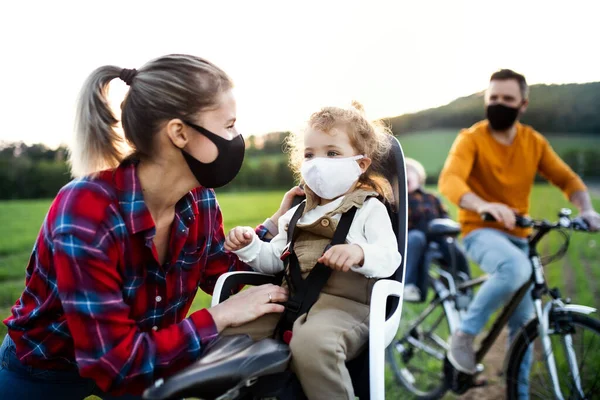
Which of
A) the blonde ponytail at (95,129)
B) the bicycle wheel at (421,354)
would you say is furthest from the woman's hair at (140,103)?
the bicycle wheel at (421,354)

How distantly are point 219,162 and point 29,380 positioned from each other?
0.91 metres

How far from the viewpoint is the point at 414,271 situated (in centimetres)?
396

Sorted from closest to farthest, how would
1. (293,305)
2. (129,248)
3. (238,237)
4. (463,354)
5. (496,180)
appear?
(129,248) → (293,305) → (238,237) → (463,354) → (496,180)

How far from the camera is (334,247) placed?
1.77 meters

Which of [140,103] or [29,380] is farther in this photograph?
[29,380]

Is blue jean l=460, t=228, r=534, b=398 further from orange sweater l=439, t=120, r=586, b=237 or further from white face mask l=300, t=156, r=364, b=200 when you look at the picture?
white face mask l=300, t=156, r=364, b=200

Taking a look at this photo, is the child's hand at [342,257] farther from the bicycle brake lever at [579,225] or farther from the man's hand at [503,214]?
the bicycle brake lever at [579,225]

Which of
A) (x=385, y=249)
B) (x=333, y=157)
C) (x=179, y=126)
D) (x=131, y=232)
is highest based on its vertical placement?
(x=179, y=126)

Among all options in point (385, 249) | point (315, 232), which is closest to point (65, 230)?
point (315, 232)

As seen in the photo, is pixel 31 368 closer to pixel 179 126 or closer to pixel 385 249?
pixel 179 126

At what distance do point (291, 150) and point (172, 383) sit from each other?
129cm

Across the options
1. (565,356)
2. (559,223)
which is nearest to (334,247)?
(559,223)

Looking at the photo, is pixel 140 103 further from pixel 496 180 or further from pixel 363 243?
pixel 496 180

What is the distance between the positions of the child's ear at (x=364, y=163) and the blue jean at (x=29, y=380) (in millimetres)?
1201
